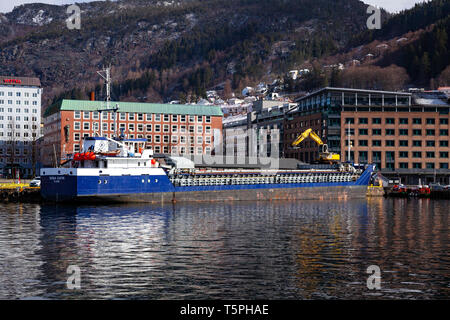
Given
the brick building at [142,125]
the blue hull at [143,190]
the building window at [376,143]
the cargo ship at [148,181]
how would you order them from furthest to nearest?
the building window at [376,143]
the brick building at [142,125]
the cargo ship at [148,181]
the blue hull at [143,190]

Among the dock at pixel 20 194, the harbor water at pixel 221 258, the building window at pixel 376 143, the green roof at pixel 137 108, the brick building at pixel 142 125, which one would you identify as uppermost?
the green roof at pixel 137 108

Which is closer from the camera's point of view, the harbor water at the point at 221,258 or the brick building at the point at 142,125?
the harbor water at the point at 221,258

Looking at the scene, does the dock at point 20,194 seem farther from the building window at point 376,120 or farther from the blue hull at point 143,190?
the building window at point 376,120

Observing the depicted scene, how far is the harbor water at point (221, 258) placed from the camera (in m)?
24.6

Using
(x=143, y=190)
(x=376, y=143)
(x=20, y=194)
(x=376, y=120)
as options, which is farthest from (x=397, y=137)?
(x=20, y=194)

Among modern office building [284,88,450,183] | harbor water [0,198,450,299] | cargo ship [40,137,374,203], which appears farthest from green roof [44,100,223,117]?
harbor water [0,198,450,299]

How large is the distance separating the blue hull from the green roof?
5852 centimetres

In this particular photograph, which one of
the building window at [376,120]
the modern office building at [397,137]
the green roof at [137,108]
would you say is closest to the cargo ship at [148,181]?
the green roof at [137,108]

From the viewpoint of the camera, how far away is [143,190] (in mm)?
80938

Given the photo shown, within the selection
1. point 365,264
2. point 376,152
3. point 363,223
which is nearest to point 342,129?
point 376,152

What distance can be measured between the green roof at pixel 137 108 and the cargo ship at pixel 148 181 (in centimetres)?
5766

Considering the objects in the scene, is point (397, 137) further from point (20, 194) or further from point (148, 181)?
point (20, 194)
